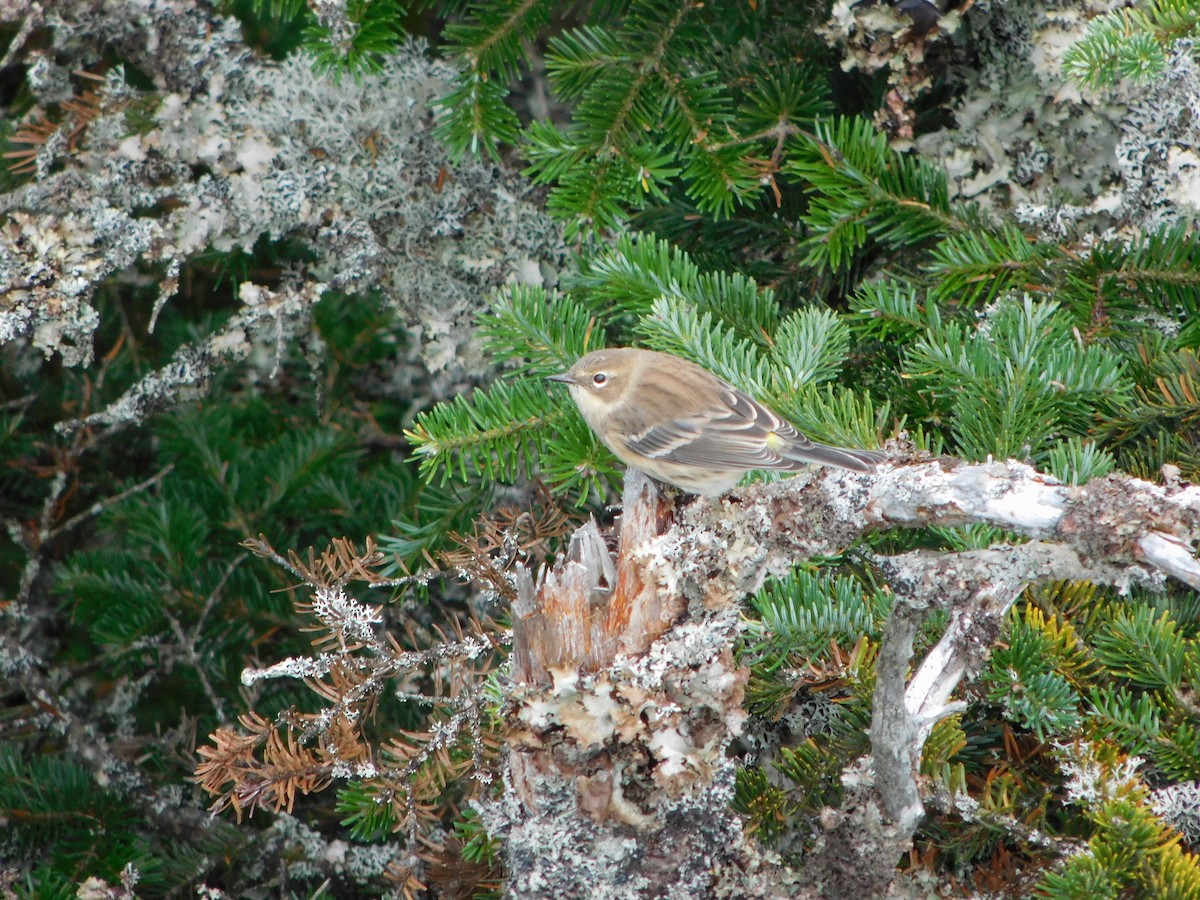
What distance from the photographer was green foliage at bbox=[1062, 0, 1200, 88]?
2.47m

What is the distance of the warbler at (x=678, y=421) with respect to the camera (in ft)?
9.69

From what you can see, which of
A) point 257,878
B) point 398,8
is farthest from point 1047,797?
point 398,8

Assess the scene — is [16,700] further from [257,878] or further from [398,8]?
[398,8]

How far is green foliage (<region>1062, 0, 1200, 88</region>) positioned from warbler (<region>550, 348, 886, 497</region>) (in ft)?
3.48

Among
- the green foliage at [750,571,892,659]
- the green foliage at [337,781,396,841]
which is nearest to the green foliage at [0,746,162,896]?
the green foliage at [337,781,396,841]

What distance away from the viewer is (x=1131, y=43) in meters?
2.48

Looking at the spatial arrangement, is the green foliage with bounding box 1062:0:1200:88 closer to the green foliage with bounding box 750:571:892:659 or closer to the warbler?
the warbler

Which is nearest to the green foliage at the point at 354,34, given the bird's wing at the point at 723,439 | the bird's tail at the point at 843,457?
the bird's wing at the point at 723,439

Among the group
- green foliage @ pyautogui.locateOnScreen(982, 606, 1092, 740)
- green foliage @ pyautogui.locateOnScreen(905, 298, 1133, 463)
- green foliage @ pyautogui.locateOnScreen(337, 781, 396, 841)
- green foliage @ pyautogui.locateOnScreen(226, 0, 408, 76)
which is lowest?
green foliage @ pyautogui.locateOnScreen(337, 781, 396, 841)

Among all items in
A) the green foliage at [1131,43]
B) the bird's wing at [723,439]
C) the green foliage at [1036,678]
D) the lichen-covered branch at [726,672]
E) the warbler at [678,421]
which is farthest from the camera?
the bird's wing at [723,439]

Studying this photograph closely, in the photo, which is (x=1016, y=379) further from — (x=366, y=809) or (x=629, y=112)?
(x=366, y=809)

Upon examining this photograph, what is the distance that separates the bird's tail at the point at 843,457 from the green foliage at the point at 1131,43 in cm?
102

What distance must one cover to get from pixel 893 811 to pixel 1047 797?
0.38 meters

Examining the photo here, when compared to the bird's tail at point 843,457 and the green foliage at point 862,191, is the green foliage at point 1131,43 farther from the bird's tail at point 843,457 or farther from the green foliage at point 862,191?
the bird's tail at point 843,457
